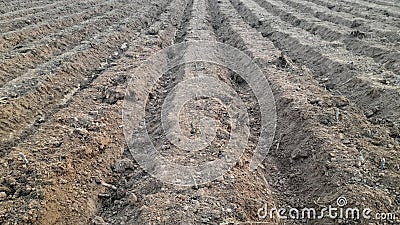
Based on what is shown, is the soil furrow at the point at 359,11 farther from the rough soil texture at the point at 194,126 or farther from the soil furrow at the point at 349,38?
the soil furrow at the point at 349,38

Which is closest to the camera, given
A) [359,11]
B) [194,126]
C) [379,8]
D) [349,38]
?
[194,126]

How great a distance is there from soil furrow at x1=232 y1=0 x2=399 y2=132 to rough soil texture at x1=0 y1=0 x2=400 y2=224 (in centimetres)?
3

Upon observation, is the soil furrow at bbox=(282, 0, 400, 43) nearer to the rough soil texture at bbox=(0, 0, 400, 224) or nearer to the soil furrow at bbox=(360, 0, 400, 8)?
the rough soil texture at bbox=(0, 0, 400, 224)

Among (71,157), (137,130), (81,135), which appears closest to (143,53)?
(137,130)

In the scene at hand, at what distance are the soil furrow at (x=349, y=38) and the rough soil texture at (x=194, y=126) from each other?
0.19ft

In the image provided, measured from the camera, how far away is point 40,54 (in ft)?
34.5

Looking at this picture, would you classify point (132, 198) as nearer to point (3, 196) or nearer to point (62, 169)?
point (62, 169)

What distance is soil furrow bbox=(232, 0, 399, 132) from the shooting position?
6895 mm

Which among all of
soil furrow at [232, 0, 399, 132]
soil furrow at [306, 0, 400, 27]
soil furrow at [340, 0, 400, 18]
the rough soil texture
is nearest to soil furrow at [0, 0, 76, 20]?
the rough soil texture

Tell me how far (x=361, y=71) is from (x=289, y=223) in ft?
16.6

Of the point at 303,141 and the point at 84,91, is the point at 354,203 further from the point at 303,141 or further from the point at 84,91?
the point at 84,91

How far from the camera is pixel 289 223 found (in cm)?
478

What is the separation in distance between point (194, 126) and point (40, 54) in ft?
21.2

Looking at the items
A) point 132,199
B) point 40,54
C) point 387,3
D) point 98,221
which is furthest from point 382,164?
point 387,3
